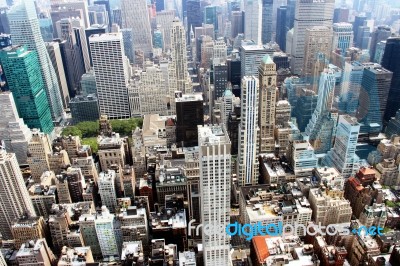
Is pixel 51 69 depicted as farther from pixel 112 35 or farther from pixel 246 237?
pixel 246 237

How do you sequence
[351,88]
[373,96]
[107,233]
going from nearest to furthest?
1. [107,233]
2. [373,96]
3. [351,88]

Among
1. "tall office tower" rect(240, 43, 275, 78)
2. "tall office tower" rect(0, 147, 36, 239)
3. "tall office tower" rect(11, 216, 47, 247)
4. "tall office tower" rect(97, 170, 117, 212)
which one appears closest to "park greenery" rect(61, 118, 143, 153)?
"tall office tower" rect(97, 170, 117, 212)

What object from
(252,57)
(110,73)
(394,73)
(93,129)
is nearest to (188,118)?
(93,129)

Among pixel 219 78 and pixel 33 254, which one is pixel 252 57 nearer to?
pixel 219 78

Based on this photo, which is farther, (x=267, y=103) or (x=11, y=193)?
(x=267, y=103)

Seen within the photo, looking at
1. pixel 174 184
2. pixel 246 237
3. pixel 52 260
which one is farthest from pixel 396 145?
pixel 52 260
